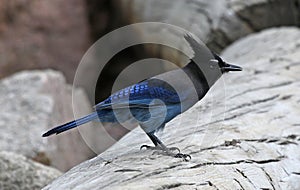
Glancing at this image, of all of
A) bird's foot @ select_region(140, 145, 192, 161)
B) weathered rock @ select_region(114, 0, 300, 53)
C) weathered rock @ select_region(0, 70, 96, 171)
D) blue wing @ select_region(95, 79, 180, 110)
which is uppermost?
weathered rock @ select_region(114, 0, 300, 53)

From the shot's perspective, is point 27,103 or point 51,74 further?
point 51,74

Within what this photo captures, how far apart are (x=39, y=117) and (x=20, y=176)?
1.29 m

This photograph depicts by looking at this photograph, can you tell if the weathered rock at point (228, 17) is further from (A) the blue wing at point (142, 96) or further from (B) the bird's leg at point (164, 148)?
(B) the bird's leg at point (164, 148)

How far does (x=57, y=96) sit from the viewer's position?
589 cm

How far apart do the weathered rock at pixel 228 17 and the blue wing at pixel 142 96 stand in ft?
9.21

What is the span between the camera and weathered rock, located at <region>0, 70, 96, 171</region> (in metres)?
5.06

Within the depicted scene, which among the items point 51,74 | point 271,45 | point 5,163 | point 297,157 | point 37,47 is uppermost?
point 37,47

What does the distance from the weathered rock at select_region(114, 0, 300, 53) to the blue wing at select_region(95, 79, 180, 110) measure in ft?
9.21

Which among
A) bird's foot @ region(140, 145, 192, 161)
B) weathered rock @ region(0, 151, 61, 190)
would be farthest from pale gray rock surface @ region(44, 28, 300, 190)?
weathered rock @ region(0, 151, 61, 190)

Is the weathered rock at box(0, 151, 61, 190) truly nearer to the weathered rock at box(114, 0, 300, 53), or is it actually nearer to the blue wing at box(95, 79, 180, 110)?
the blue wing at box(95, 79, 180, 110)

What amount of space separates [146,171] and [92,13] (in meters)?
5.03

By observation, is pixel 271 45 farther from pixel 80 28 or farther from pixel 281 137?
pixel 80 28

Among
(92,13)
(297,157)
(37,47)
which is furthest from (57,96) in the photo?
(297,157)

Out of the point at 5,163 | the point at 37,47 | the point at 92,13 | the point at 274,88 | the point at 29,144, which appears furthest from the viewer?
the point at 92,13
